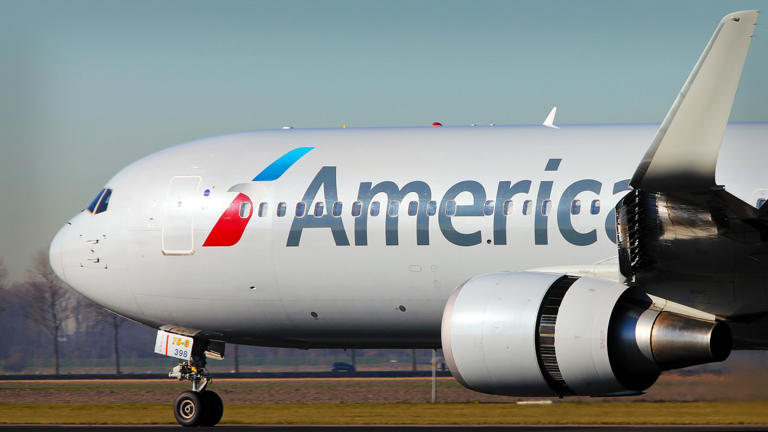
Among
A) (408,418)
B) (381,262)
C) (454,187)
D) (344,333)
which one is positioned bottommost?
(408,418)

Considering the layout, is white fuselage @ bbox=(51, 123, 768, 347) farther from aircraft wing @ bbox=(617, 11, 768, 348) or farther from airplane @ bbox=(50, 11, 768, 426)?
aircraft wing @ bbox=(617, 11, 768, 348)

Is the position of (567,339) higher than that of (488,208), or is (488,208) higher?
(488,208)

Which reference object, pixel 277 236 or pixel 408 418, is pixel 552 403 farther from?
pixel 277 236

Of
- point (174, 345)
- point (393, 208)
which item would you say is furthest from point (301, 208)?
point (174, 345)

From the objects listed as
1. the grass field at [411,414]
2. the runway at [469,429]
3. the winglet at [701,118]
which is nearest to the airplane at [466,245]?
the winglet at [701,118]

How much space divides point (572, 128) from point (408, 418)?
27.4 ft

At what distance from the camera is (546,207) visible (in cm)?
1561

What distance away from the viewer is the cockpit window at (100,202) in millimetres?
18734

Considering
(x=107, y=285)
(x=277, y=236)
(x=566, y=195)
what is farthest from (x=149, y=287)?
(x=566, y=195)

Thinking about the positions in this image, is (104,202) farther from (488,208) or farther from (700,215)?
(700,215)

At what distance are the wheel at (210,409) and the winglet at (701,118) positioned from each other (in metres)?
9.38

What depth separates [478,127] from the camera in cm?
1728

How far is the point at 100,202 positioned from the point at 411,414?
26.9 ft

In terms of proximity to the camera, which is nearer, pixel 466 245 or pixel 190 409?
pixel 466 245
